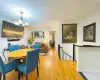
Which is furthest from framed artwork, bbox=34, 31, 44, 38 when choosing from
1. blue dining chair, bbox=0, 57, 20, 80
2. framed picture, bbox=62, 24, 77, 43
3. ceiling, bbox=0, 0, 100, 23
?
blue dining chair, bbox=0, 57, 20, 80

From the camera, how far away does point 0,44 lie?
4699 mm

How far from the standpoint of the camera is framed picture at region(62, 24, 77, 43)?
5.86 m

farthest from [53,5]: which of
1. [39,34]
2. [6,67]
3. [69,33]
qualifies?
[39,34]

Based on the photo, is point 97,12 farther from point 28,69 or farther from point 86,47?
point 28,69

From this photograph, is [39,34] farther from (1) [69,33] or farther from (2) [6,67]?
(2) [6,67]

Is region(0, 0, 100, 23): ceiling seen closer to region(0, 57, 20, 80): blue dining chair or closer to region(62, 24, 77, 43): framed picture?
region(0, 57, 20, 80): blue dining chair

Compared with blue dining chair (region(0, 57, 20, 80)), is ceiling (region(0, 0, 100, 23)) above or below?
above

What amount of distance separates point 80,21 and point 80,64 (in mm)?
3055

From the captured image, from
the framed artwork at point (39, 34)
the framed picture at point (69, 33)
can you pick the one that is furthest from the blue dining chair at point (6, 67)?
the framed artwork at point (39, 34)

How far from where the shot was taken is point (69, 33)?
19.3ft

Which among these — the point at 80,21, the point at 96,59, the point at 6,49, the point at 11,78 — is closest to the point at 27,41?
the point at 6,49

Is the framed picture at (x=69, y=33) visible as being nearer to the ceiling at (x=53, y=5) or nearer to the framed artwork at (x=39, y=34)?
the ceiling at (x=53, y=5)

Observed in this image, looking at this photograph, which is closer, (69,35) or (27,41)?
(69,35)

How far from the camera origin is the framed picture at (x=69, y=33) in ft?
19.2
